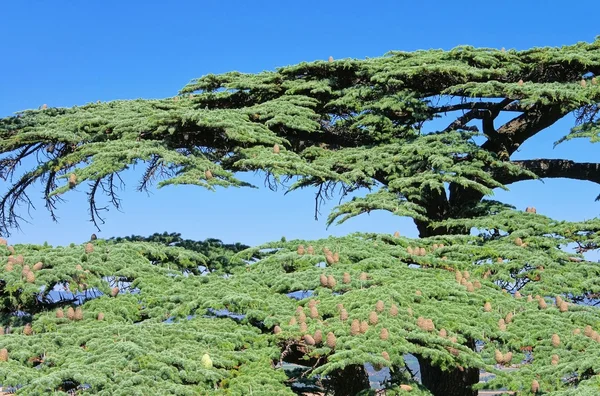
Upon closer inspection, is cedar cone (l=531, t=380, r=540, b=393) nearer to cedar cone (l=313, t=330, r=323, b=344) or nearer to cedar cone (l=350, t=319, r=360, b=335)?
cedar cone (l=350, t=319, r=360, b=335)

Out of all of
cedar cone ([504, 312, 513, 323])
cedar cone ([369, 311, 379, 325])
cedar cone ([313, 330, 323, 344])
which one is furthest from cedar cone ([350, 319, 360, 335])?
cedar cone ([504, 312, 513, 323])

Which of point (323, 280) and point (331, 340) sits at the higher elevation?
point (323, 280)

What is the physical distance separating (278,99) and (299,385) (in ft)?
23.7

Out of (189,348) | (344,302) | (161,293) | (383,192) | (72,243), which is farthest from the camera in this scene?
(383,192)

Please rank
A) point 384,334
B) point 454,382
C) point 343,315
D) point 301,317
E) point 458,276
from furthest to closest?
point 454,382, point 458,276, point 301,317, point 343,315, point 384,334

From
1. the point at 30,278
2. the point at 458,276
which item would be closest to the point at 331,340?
the point at 458,276

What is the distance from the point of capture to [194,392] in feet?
21.9

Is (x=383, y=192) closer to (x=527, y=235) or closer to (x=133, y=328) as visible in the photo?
(x=527, y=235)

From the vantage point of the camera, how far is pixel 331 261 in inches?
370

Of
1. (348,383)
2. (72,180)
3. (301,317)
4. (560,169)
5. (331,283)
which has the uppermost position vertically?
(560,169)

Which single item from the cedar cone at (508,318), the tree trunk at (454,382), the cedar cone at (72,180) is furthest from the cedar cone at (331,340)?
the cedar cone at (72,180)

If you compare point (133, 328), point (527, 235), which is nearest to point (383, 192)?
point (527, 235)

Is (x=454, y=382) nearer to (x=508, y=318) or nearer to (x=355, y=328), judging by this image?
(x=508, y=318)

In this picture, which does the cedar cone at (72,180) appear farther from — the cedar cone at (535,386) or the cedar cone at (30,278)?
the cedar cone at (535,386)
